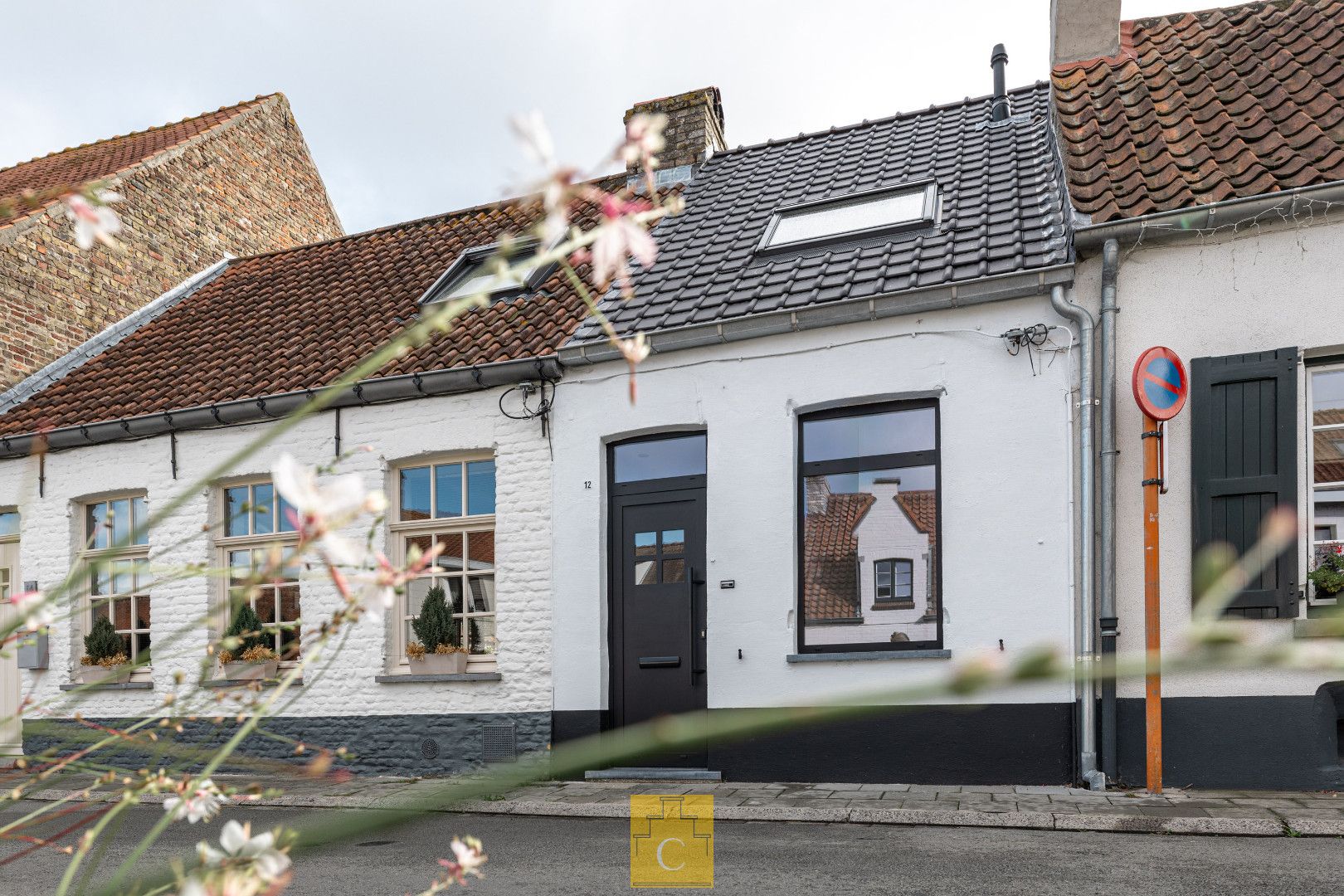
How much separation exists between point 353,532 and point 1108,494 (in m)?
6.68

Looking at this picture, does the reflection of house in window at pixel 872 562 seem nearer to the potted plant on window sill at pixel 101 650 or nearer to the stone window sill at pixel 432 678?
the stone window sill at pixel 432 678

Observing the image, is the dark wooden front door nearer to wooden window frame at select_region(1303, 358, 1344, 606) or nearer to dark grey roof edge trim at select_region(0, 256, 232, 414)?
Answer: wooden window frame at select_region(1303, 358, 1344, 606)

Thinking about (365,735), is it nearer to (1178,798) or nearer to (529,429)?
(529,429)

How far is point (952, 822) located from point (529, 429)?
520 cm

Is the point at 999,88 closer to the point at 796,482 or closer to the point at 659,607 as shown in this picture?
the point at 796,482

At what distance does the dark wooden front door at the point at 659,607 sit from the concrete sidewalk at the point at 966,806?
751 millimetres

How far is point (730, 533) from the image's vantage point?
29.5ft

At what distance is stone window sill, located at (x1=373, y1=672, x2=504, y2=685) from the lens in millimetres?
9711

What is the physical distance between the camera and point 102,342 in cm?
Answer: 1414

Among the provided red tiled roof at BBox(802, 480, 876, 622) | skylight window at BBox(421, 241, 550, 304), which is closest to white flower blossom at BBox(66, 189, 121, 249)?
red tiled roof at BBox(802, 480, 876, 622)

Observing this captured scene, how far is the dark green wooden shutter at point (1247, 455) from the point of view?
7207 millimetres

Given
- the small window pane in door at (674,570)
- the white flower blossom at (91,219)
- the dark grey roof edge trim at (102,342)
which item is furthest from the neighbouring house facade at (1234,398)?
the dark grey roof edge trim at (102,342)

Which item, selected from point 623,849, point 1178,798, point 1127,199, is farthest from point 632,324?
point 1178,798

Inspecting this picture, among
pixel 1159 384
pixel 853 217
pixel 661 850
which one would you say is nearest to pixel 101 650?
pixel 661 850
